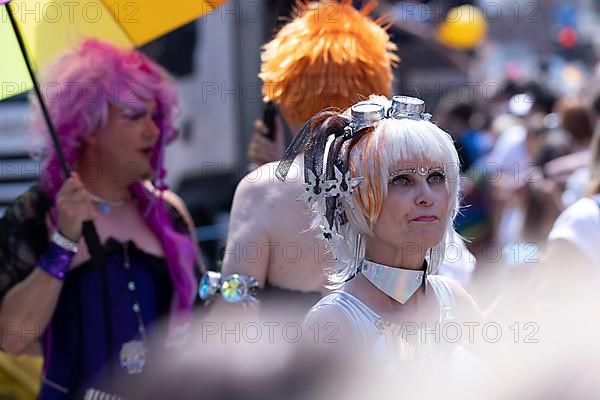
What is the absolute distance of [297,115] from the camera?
2760 mm

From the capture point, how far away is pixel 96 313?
3197mm

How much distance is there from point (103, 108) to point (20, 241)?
1.73 feet

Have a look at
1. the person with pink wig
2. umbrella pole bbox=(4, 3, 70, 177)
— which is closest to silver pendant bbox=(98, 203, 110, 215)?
the person with pink wig

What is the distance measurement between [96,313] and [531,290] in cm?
146

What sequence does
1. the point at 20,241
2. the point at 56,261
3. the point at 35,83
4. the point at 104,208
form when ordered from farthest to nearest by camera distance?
the point at 104,208, the point at 20,241, the point at 56,261, the point at 35,83

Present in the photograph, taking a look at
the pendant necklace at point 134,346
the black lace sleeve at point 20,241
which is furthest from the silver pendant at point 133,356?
the black lace sleeve at point 20,241

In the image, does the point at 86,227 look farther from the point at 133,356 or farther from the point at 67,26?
the point at 67,26

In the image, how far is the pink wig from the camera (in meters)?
3.34

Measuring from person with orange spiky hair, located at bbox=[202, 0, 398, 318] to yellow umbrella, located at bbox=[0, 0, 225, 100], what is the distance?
361mm

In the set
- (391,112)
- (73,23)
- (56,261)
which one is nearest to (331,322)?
(391,112)

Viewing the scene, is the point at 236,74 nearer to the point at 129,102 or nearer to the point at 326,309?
the point at 129,102

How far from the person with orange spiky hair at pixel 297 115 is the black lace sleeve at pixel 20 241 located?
73cm

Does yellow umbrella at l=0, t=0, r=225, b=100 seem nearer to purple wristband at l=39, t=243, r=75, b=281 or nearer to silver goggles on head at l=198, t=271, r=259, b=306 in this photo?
purple wristband at l=39, t=243, r=75, b=281

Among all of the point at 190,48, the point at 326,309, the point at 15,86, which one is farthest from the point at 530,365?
the point at 190,48
